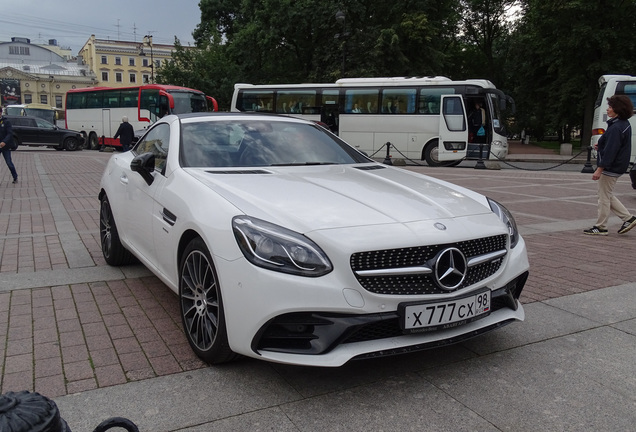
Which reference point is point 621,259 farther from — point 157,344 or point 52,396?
point 52,396

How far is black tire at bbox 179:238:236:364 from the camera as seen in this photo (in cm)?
294

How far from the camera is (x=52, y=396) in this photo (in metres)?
2.72

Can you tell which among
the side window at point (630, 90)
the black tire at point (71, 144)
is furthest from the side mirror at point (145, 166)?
the black tire at point (71, 144)

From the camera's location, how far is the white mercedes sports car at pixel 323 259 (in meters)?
2.64

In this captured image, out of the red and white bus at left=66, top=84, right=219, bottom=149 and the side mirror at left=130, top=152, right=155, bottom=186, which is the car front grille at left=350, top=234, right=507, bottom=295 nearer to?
the side mirror at left=130, top=152, right=155, bottom=186

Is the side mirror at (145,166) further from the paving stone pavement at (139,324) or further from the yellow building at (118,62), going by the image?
the yellow building at (118,62)

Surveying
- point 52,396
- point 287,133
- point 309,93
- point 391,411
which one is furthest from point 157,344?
point 309,93

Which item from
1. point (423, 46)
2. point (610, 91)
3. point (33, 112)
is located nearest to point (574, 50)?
point (423, 46)

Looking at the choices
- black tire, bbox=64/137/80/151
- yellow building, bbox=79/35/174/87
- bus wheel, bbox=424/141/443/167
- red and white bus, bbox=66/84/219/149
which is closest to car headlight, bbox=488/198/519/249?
bus wheel, bbox=424/141/443/167

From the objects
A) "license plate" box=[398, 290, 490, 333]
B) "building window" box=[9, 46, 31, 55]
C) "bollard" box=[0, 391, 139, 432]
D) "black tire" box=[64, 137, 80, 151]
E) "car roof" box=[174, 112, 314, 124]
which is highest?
"building window" box=[9, 46, 31, 55]

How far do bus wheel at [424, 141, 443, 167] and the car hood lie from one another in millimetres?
17948

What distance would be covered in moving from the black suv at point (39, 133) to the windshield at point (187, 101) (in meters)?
6.11

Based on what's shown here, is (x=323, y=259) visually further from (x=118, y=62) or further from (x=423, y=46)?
(x=118, y=62)

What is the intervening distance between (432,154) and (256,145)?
59.7 ft
